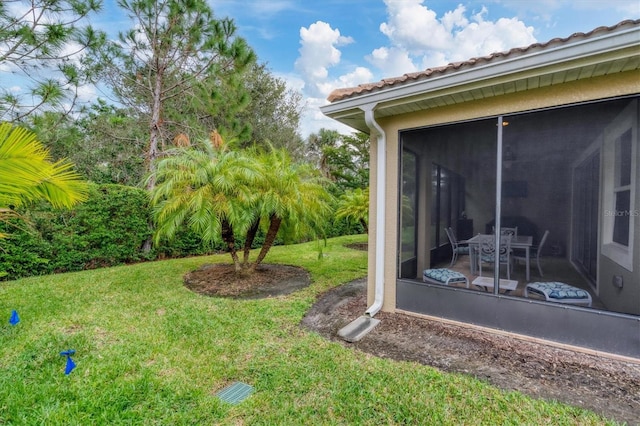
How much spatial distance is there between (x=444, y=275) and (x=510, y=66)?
10.3 ft

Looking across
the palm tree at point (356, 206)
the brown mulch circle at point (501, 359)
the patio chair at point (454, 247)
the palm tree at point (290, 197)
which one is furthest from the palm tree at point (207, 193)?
the palm tree at point (356, 206)

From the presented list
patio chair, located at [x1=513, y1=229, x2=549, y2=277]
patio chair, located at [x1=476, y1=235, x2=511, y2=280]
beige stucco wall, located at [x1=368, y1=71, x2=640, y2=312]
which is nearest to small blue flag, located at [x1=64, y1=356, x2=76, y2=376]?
beige stucco wall, located at [x1=368, y1=71, x2=640, y2=312]

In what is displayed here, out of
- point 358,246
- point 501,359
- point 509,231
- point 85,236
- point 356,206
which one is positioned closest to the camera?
point 501,359

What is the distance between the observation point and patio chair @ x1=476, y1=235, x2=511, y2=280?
4.60 meters

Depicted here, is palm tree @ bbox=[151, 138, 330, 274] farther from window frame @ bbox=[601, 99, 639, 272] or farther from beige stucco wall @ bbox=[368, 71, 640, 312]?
window frame @ bbox=[601, 99, 639, 272]

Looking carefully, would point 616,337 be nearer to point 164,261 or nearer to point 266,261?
point 266,261

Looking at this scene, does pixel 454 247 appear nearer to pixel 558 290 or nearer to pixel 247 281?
pixel 558 290

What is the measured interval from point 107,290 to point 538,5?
12.0m

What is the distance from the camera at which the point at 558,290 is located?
414 centimetres

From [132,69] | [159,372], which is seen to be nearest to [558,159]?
[159,372]

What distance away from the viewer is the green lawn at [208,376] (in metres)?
2.67

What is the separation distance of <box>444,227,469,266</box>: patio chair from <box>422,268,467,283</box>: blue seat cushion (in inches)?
23.2

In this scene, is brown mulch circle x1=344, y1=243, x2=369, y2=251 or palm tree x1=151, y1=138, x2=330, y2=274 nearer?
palm tree x1=151, y1=138, x2=330, y2=274

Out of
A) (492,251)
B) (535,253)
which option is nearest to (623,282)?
(535,253)
